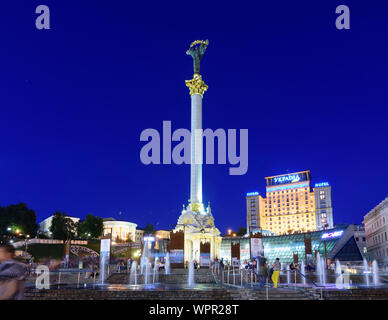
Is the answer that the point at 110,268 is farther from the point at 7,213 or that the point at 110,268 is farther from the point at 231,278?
the point at 7,213

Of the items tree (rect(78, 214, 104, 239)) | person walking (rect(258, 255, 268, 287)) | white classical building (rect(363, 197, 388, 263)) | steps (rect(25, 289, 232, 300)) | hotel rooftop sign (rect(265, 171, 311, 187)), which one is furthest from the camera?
hotel rooftop sign (rect(265, 171, 311, 187))

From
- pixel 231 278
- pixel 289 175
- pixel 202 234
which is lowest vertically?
pixel 231 278

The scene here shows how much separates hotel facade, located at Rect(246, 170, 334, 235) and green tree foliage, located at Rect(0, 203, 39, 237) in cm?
8312

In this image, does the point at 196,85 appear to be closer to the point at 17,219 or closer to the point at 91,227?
the point at 17,219

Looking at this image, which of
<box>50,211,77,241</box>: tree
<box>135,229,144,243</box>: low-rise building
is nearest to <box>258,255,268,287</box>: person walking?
<box>50,211,77,241</box>: tree

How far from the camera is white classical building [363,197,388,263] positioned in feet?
189

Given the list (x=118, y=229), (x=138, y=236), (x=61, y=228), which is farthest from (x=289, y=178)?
(x=61, y=228)

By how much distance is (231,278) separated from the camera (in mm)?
25016

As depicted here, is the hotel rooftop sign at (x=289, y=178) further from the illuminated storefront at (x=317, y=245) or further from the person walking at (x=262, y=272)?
the person walking at (x=262, y=272)

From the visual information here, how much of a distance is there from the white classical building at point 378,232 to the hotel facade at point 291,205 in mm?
58170

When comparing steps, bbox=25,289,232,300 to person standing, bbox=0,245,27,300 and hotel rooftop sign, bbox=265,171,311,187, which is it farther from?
hotel rooftop sign, bbox=265,171,311,187

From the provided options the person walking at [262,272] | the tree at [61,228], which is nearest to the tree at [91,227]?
the tree at [61,228]
